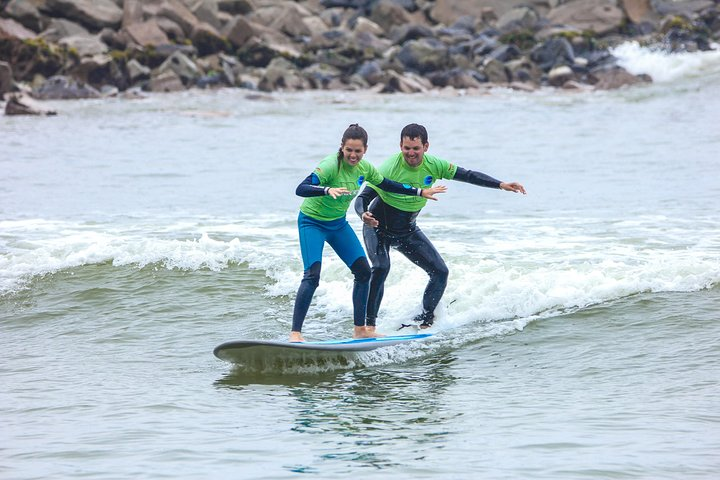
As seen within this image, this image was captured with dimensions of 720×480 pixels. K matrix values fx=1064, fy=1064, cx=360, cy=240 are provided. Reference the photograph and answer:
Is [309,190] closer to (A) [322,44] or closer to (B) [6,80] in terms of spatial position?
(B) [6,80]

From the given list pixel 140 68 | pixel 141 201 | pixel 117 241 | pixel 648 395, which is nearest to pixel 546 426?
pixel 648 395

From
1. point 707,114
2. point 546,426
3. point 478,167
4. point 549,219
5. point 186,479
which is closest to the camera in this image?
point 186,479

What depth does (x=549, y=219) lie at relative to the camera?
1673cm

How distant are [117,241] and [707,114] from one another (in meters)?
21.2

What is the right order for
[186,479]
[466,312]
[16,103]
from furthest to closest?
1. [16,103]
2. [466,312]
3. [186,479]

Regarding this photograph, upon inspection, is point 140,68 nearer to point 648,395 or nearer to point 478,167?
point 478,167

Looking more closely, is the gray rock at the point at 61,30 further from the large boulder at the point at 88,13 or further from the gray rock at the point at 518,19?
the gray rock at the point at 518,19

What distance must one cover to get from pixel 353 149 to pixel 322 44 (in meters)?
38.7

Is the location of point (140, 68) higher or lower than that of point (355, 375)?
higher

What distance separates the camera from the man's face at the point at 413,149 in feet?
31.8

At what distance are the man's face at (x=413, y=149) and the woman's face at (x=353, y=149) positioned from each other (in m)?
0.68

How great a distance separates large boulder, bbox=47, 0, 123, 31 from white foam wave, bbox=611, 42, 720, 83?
70.2 ft

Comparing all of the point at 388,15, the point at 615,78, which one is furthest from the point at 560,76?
the point at 388,15

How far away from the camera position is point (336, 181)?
9.30m
